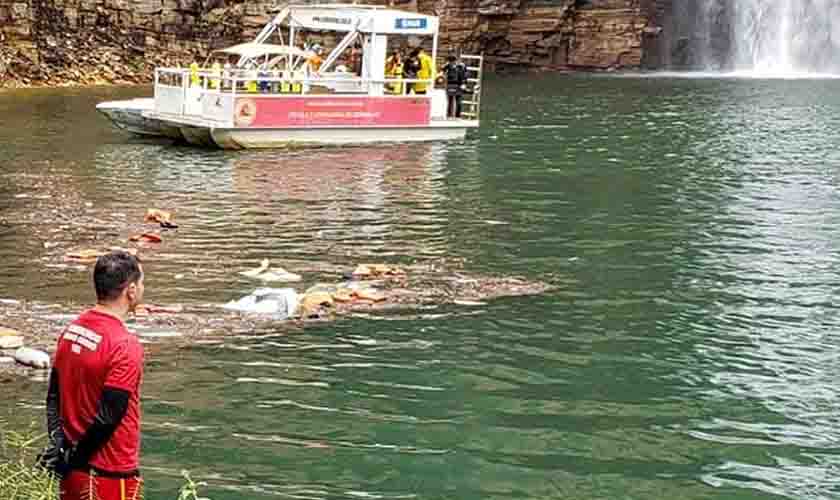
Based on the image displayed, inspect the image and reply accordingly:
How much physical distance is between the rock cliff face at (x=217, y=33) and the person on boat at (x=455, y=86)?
2376 centimetres

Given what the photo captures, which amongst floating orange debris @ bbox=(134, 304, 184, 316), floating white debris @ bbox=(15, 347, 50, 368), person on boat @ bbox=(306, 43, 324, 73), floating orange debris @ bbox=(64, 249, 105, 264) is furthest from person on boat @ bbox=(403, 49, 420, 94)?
floating white debris @ bbox=(15, 347, 50, 368)

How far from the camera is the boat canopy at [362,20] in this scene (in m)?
34.5

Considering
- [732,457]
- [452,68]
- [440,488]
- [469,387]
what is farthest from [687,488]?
[452,68]

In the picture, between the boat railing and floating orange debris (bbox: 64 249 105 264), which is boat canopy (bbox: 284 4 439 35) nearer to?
the boat railing

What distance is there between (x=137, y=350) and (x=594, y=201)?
1903 centimetres

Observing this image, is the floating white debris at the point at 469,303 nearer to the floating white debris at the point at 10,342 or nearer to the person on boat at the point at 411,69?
the floating white debris at the point at 10,342

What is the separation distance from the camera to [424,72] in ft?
116

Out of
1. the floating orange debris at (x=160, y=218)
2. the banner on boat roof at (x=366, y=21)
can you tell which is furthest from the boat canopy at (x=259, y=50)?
the floating orange debris at (x=160, y=218)

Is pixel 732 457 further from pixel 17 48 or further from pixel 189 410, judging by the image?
pixel 17 48

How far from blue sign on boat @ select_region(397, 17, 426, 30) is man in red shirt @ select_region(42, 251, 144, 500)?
28669 mm

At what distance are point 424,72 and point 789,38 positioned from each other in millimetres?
46019

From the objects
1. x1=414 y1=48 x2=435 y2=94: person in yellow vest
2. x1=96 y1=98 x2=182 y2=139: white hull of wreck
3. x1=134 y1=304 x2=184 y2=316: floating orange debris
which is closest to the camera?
x1=134 y1=304 x2=184 y2=316: floating orange debris

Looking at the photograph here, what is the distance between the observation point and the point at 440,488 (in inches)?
391

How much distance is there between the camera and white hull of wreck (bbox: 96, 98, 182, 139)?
34031 millimetres
